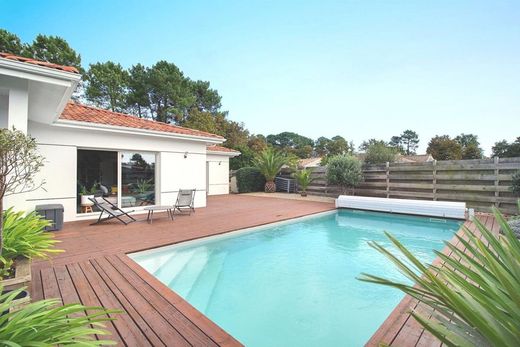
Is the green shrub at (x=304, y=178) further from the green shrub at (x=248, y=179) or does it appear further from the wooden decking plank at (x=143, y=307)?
the wooden decking plank at (x=143, y=307)

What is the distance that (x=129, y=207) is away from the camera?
1002cm

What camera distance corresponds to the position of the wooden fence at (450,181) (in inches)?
386

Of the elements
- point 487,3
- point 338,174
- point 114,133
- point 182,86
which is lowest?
point 338,174

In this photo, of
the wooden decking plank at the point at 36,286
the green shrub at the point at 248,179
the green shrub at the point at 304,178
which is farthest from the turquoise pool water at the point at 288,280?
the green shrub at the point at 248,179

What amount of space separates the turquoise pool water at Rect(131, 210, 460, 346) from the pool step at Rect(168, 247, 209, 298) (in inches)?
0.7

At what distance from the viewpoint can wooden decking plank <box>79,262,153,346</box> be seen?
2.60m

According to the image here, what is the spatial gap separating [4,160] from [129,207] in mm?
7381

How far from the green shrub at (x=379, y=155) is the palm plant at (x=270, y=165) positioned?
5.84m

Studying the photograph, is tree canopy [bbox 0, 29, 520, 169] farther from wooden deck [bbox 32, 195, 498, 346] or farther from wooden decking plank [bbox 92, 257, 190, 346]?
wooden decking plank [bbox 92, 257, 190, 346]

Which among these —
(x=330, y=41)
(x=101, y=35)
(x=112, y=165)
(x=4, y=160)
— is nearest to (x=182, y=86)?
(x=101, y=35)

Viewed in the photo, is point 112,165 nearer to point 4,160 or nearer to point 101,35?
point 4,160

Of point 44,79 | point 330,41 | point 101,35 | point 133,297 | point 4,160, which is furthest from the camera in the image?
point 101,35

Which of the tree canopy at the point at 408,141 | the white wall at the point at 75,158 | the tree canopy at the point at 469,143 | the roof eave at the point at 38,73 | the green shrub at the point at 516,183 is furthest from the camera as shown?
the tree canopy at the point at 408,141

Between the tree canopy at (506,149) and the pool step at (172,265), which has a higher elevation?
the tree canopy at (506,149)
